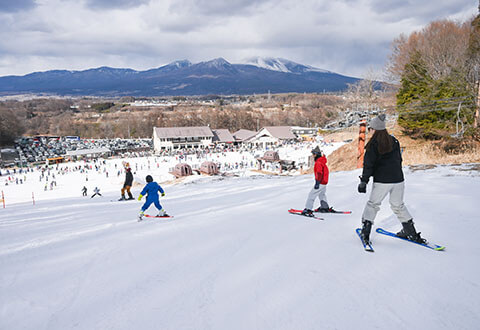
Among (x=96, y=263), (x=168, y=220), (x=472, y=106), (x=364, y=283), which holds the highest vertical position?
(x=472, y=106)

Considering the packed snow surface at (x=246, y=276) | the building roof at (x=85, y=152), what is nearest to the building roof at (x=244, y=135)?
the building roof at (x=85, y=152)

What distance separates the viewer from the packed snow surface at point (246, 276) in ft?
7.07

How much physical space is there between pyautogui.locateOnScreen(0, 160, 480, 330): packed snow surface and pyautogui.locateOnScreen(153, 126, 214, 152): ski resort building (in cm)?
5719

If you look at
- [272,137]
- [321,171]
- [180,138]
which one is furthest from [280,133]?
[321,171]

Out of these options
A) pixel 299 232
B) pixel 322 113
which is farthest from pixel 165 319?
pixel 322 113

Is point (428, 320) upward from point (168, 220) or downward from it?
upward

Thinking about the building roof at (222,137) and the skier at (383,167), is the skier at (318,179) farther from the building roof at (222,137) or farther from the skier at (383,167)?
the building roof at (222,137)

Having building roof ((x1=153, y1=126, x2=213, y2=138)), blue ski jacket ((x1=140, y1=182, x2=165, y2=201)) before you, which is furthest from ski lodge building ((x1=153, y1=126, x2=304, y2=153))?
blue ski jacket ((x1=140, y1=182, x2=165, y2=201))

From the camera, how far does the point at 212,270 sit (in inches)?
115

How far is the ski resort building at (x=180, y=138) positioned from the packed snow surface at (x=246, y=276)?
57193 millimetres

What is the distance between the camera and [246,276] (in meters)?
2.78

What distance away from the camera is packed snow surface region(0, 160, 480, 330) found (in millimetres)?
2154

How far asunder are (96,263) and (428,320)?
129 inches

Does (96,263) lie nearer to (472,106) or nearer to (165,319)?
(165,319)
